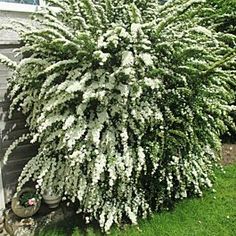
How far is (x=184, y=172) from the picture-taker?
3.16 meters

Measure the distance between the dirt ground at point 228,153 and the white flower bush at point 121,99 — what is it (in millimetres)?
837

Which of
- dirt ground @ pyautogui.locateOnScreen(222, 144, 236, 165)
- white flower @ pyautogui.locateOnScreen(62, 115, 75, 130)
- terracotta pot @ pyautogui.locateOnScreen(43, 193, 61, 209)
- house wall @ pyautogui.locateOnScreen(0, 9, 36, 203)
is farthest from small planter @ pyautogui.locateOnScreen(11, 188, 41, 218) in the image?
dirt ground @ pyautogui.locateOnScreen(222, 144, 236, 165)

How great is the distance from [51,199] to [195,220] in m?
1.35

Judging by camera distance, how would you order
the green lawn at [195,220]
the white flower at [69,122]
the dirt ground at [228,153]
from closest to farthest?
the white flower at [69,122] < the green lawn at [195,220] < the dirt ground at [228,153]

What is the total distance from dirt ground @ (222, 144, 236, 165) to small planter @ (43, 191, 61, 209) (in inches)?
76.8

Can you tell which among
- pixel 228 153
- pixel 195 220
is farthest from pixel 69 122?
pixel 228 153

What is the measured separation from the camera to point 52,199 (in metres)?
3.32

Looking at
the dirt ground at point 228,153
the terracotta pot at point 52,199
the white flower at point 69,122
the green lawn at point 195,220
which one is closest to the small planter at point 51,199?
the terracotta pot at point 52,199

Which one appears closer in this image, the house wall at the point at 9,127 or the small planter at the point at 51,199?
the small planter at the point at 51,199

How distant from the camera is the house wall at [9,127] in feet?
11.1

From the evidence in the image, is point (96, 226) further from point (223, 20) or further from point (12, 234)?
point (223, 20)

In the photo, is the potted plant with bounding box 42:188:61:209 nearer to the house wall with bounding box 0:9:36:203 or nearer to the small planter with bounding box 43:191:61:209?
the small planter with bounding box 43:191:61:209

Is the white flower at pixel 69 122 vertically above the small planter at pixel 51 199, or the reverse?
the white flower at pixel 69 122

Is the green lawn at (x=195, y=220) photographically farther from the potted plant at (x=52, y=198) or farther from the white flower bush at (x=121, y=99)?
the potted plant at (x=52, y=198)
